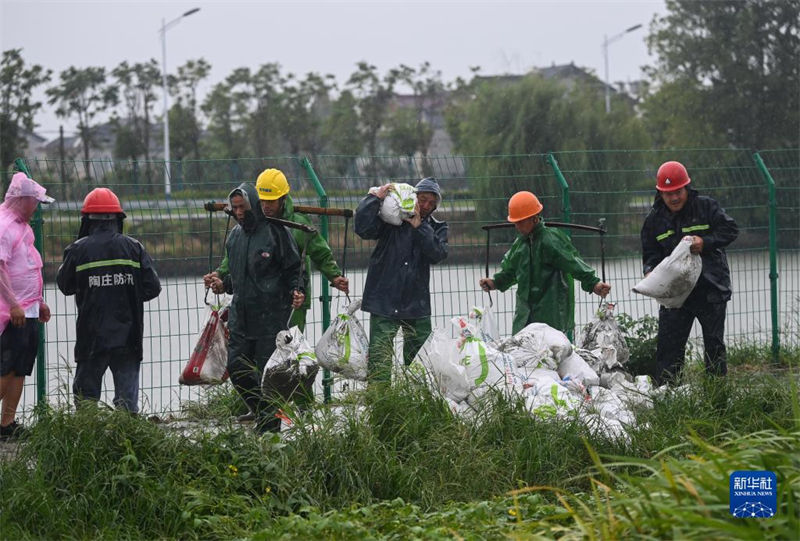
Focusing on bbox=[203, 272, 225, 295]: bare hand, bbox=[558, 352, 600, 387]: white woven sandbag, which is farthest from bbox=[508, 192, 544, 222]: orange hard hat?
bbox=[203, 272, 225, 295]: bare hand

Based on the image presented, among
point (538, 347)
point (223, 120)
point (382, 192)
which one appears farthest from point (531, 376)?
point (223, 120)

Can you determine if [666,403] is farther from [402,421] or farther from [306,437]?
[306,437]

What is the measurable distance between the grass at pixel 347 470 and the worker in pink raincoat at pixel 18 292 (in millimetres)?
1961

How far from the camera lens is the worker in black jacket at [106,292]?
727cm

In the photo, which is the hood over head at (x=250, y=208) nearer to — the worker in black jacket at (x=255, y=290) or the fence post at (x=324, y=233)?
the worker in black jacket at (x=255, y=290)

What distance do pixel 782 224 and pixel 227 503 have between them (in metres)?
7.36

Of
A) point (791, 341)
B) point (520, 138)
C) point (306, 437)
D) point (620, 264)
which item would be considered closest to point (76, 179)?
point (306, 437)

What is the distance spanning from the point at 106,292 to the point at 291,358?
4.84 ft

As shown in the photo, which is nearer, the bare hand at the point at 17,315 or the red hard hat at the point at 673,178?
the bare hand at the point at 17,315

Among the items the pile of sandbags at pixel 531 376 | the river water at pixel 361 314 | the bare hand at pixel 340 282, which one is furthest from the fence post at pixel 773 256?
the bare hand at pixel 340 282

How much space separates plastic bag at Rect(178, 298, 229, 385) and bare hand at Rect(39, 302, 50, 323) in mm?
1106

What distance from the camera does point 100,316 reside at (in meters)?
7.28

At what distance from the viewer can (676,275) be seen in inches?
304

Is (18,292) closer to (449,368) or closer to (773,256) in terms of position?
(449,368)
